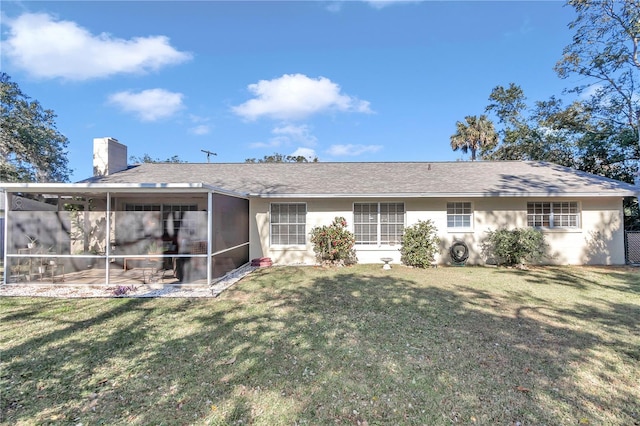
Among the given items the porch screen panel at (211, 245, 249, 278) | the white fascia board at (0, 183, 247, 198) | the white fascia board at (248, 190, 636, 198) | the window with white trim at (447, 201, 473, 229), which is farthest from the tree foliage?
the white fascia board at (0, 183, 247, 198)

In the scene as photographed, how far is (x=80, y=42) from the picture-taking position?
Answer: 1028cm

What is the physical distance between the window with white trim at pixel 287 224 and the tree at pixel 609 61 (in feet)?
52.1

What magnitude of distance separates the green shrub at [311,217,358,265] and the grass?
3381mm

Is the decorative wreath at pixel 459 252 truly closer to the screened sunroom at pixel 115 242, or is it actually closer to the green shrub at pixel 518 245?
the green shrub at pixel 518 245

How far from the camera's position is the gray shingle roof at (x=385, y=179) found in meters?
10.1

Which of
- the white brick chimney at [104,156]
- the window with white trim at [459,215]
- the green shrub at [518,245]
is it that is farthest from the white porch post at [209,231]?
the green shrub at [518,245]

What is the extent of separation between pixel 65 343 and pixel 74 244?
15.2 ft

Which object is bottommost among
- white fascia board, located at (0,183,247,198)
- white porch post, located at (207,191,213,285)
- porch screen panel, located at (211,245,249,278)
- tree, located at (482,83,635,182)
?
porch screen panel, located at (211,245,249,278)

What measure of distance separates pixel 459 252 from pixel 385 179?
385 centimetres

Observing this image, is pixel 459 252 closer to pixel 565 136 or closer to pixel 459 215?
pixel 459 215

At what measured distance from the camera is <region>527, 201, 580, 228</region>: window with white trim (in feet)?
34.8

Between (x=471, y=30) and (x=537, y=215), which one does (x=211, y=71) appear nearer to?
(x=471, y=30)

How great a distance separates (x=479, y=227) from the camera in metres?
10.7

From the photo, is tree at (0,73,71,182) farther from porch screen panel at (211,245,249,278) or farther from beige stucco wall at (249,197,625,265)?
porch screen panel at (211,245,249,278)
